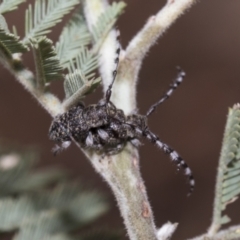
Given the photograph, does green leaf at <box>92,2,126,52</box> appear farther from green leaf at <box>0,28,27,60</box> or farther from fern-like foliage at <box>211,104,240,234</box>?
fern-like foliage at <box>211,104,240,234</box>

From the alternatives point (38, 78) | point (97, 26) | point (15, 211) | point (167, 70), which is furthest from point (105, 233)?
point (167, 70)

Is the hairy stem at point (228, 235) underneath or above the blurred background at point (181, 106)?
underneath

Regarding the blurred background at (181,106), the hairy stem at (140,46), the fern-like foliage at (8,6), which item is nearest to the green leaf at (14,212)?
the hairy stem at (140,46)

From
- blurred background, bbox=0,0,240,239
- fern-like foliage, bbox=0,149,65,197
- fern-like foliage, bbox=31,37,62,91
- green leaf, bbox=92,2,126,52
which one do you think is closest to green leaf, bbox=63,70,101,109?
fern-like foliage, bbox=31,37,62,91

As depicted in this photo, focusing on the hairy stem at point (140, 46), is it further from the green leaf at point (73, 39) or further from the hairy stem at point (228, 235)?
the hairy stem at point (228, 235)

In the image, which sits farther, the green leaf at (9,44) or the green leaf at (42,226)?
the green leaf at (42,226)

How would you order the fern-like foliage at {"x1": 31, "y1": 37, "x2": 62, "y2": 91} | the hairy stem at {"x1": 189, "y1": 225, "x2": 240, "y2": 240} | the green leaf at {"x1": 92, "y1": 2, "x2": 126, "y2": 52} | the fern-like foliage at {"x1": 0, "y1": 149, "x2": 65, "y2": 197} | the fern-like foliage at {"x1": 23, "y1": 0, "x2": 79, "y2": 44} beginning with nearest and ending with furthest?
the fern-like foliage at {"x1": 31, "y1": 37, "x2": 62, "y2": 91}
the hairy stem at {"x1": 189, "y1": 225, "x2": 240, "y2": 240}
the fern-like foliage at {"x1": 23, "y1": 0, "x2": 79, "y2": 44}
the green leaf at {"x1": 92, "y1": 2, "x2": 126, "y2": 52}
the fern-like foliage at {"x1": 0, "y1": 149, "x2": 65, "y2": 197}
